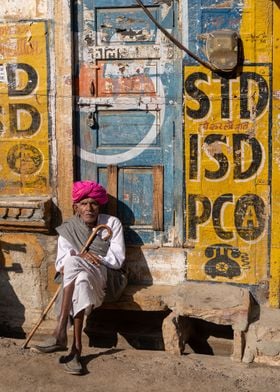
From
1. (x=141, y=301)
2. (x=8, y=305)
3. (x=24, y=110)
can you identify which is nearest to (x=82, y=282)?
(x=141, y=301)

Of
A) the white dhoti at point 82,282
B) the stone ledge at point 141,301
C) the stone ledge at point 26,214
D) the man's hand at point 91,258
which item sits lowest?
the stone ledge at point 141,301

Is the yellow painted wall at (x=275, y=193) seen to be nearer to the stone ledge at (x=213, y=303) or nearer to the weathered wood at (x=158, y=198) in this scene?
the stone ledge at (x=213, y=303)

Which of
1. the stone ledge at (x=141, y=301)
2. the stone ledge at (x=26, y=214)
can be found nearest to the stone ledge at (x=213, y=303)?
the stone ledge at (x=141, y=301)

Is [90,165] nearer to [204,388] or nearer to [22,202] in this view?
[22,202]

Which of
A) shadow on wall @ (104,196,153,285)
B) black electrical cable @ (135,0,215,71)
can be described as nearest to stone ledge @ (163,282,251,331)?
shadow on wall @ (104,196,153,285)

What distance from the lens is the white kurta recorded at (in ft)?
16.9

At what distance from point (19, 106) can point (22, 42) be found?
1.82 feet

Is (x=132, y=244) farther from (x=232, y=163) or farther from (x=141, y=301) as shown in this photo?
(x=232, y=163)

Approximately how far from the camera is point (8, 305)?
6.08 meters

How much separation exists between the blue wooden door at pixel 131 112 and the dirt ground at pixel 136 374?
3.69 feet

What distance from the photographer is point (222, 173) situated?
5.52m

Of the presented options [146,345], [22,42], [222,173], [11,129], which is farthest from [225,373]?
[22,42]

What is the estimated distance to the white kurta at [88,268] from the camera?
5.14 metres

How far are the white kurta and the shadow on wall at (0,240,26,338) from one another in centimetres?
68
